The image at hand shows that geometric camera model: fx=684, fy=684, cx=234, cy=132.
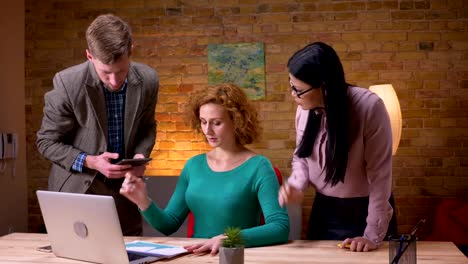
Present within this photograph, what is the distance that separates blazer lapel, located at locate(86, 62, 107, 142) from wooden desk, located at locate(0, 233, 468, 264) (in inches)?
23.1

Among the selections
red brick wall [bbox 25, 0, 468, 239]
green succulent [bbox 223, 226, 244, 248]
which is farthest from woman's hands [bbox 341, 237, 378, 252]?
red brick wall [bbox 25, 0, 468, 239]

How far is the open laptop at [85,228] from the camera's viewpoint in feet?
7.00

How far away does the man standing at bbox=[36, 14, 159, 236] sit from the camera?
9.66 ft

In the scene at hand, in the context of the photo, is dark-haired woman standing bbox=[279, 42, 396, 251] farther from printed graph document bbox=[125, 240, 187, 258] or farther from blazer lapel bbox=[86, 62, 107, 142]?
blazer lapel bbox=[86, 62, 107, 142]

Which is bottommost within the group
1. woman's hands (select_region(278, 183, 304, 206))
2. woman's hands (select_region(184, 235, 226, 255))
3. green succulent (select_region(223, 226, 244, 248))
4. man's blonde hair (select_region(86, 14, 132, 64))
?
woman's hands (select_region(184, 235, 226, 255))

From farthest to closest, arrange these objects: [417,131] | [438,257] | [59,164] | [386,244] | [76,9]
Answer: [76,9]
[417,131]
[59,164]
[386,244]
[438,257]

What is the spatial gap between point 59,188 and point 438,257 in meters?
1.65

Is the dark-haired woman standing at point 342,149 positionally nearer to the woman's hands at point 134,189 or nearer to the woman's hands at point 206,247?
the woman's hands at point 206,247

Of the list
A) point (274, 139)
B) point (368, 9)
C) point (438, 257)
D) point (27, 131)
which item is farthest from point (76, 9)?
point (438, 257)

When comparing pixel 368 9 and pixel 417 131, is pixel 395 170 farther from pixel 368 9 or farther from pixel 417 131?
pixel 368 9

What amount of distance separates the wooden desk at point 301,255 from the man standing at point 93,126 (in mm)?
412

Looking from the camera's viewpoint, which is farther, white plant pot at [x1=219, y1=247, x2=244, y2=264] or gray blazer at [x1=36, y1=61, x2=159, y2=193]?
gray blazer at [x1=36, y1=61, x2=159, y2=193]

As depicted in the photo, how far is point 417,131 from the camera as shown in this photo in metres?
5.45

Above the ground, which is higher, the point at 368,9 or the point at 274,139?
the point at 368,9
